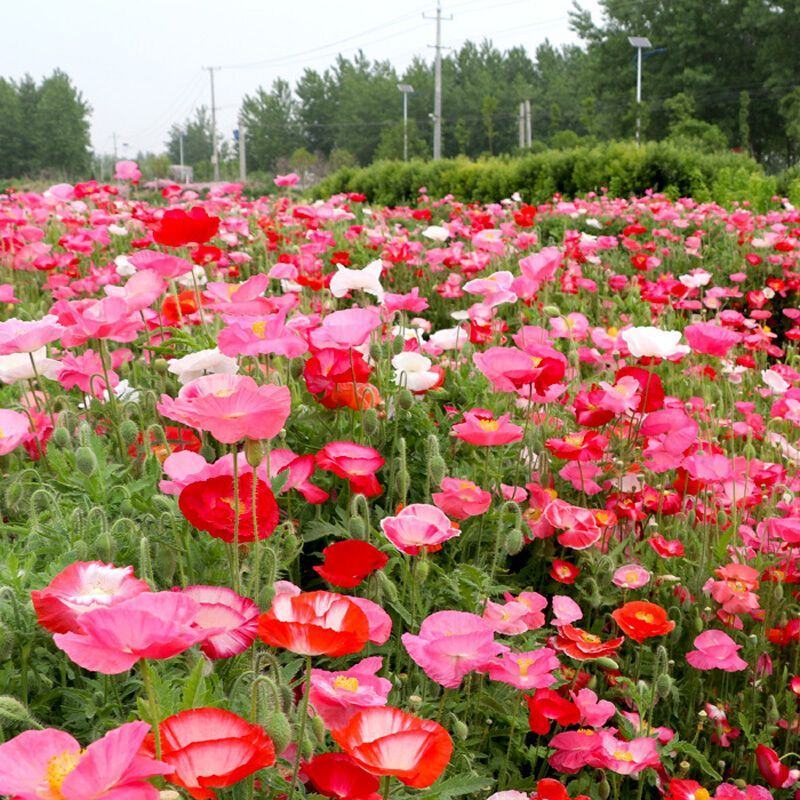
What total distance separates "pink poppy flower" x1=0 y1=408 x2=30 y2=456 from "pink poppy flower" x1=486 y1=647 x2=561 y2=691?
2.97 ft

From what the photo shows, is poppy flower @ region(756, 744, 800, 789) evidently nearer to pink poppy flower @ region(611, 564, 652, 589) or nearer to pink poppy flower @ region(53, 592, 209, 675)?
pink poppy flower @ region(611, 564, 652, 589)

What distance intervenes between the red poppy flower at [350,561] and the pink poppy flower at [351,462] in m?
0.29

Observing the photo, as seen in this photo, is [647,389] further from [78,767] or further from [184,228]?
[78,767]

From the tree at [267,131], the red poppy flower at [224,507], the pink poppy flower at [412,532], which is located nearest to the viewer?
the red poppy flower at [224,507]

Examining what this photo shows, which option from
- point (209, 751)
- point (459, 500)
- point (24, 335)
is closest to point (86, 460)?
point (24, 335)

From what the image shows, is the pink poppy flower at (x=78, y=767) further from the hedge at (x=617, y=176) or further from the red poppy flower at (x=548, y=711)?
the hedge at (x=617, y=176)

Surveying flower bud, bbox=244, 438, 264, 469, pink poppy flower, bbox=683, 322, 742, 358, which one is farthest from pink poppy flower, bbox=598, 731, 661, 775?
pink poppy flower, bbox=683, 322, 742, 358

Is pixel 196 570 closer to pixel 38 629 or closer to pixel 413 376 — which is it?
pixel 38 629

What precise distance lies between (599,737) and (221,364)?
0.98 metres

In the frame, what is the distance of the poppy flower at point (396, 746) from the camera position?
0.90 m

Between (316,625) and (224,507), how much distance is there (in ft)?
1.14

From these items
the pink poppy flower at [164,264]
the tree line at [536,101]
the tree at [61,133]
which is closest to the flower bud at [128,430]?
the pink poppy flower at [164,264]

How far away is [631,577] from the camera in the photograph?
2.03m

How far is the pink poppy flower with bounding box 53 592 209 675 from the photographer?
83 centimetres
